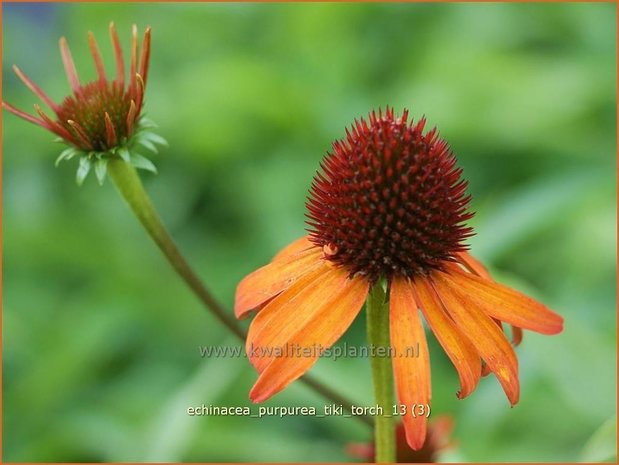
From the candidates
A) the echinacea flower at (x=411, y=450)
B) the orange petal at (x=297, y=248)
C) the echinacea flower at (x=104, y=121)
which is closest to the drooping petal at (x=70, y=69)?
the echinacea flower at (x=104, y=121)

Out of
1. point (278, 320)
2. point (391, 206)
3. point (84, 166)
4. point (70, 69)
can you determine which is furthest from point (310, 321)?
point (70, 69)

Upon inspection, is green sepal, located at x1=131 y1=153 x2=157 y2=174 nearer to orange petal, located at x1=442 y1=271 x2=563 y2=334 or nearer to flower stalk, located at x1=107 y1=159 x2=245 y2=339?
flower stalk, located at x1=107 y1=159 x2=245 y2=339

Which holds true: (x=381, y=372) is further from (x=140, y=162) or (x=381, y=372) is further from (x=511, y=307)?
(x=140, y=162)

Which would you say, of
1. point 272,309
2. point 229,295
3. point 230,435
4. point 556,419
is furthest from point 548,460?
point 272,309

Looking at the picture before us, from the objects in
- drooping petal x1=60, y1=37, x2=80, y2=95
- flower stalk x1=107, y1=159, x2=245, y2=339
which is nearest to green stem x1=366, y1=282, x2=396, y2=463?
flower stalk x1=107, y1=159, x2=245, y2=339

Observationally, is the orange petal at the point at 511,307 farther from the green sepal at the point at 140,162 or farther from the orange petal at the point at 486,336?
the green sepal at the point at 140,162

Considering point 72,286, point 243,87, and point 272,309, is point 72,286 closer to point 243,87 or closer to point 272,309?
point 243,87
